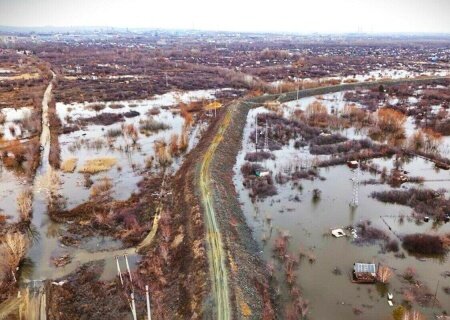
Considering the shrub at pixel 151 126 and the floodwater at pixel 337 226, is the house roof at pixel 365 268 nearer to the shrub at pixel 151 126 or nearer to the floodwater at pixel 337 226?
the floodwater at pixel 337 226

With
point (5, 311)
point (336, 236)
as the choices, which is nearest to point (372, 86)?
point (336, 236)

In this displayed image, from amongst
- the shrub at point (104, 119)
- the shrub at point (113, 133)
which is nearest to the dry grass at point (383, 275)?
the shrub at point (113, 133)

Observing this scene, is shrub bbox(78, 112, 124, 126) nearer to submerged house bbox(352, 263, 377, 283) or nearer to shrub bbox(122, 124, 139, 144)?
shrub bbox(122, 124, 139, 144)

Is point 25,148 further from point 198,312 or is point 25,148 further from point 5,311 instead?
point 198,312

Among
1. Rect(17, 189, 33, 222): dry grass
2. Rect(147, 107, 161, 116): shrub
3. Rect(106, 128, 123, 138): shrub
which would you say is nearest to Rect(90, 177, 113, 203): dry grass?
Rect(17, 189, 33, 222): dry grass

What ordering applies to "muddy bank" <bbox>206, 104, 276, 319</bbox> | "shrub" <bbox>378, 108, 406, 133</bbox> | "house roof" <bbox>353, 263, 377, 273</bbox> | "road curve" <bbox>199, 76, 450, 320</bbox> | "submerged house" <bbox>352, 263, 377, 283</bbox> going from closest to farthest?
"road curve" <bbox>199, 76, 450, 320</bbox>, "muddy bank" <bbox>206, 104, 276, 319</bbox>, "submerged house" <bbox>352, 263, 377, 283</bbox>, "house roof" <bbox>353, 263, 377, 273</bbox>, "shrub" <bbox>378, 108, 406, 133</bbox>
